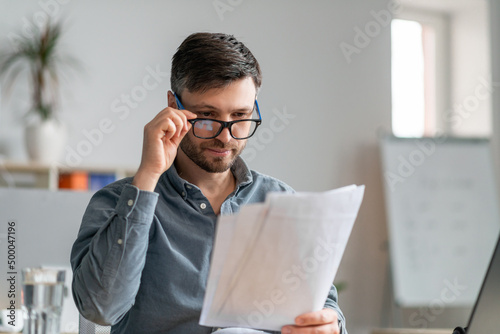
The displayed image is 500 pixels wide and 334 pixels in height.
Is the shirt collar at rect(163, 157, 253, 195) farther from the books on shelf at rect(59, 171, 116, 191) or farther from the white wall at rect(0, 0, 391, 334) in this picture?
the white wall at rect(0, 0, 391, 334)

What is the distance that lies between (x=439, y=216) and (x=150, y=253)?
9.85 ft

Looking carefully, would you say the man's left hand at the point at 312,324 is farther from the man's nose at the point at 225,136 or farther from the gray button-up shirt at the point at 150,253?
the man's nose at the point at 225,136

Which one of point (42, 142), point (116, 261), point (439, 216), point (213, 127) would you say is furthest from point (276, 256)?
point (439, 216)

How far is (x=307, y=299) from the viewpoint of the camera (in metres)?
1.03

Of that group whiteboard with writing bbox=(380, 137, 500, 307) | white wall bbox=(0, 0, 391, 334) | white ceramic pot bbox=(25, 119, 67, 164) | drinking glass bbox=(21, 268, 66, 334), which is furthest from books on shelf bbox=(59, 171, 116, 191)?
drinking glass bbox=(21, 268, 66, 334)

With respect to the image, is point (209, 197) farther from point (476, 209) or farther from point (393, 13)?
point (393, 13)

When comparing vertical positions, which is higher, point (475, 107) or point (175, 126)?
point (475, 107)

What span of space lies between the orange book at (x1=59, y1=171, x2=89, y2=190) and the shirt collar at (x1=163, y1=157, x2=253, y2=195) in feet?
6.50

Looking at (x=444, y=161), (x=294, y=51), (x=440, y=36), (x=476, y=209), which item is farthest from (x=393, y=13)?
(x=476, y=209)

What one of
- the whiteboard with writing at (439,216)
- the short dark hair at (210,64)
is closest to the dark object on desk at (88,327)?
the short dark hair at (210,64)

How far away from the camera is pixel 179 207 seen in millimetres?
1350

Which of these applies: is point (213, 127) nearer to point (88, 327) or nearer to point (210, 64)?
point (210, 64)

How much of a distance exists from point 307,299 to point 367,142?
10.8 feet

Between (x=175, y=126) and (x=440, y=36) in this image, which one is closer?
(x=175, y=126)
